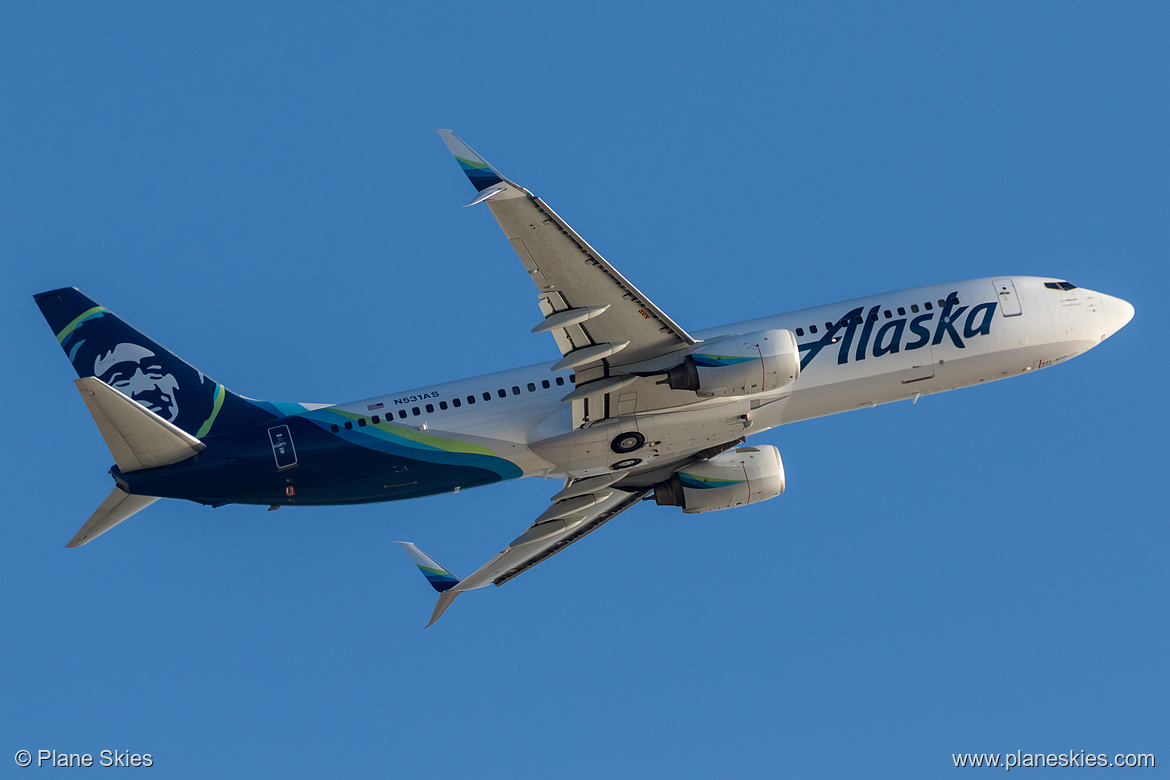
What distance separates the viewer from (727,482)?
138 feet

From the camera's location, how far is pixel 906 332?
39.2 m

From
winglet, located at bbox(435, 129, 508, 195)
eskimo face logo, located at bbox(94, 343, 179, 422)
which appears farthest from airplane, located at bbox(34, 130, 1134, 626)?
winglet, located at bbox(435, 129, 508, 195)

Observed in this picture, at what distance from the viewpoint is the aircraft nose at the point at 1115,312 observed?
4191 centimetres

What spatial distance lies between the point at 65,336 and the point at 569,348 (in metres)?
15.2

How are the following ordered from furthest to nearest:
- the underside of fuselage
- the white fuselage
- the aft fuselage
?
the white fuselage < the aft fuselage < the underside of fuselage

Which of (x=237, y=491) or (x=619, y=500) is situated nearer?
(x=237, y=491)

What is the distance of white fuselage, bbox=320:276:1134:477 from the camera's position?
3741cm

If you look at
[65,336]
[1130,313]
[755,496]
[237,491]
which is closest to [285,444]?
[237,491]

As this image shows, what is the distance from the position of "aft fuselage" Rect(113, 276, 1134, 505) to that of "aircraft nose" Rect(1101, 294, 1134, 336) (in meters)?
1.90

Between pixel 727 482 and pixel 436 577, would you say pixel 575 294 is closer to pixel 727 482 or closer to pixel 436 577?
pixel 727 482

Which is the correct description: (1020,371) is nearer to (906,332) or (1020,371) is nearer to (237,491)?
(906,332)

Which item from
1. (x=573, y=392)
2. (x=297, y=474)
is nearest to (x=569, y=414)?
A: (x=573, y=392)

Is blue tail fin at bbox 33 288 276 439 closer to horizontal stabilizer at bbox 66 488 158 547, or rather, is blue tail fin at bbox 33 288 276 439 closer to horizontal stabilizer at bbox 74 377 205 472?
horizontal stabilizer at bbox 74 377 205 472

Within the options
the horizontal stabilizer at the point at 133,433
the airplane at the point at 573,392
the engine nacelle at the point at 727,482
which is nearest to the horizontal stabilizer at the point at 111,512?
the airplane at the point at 573,392
